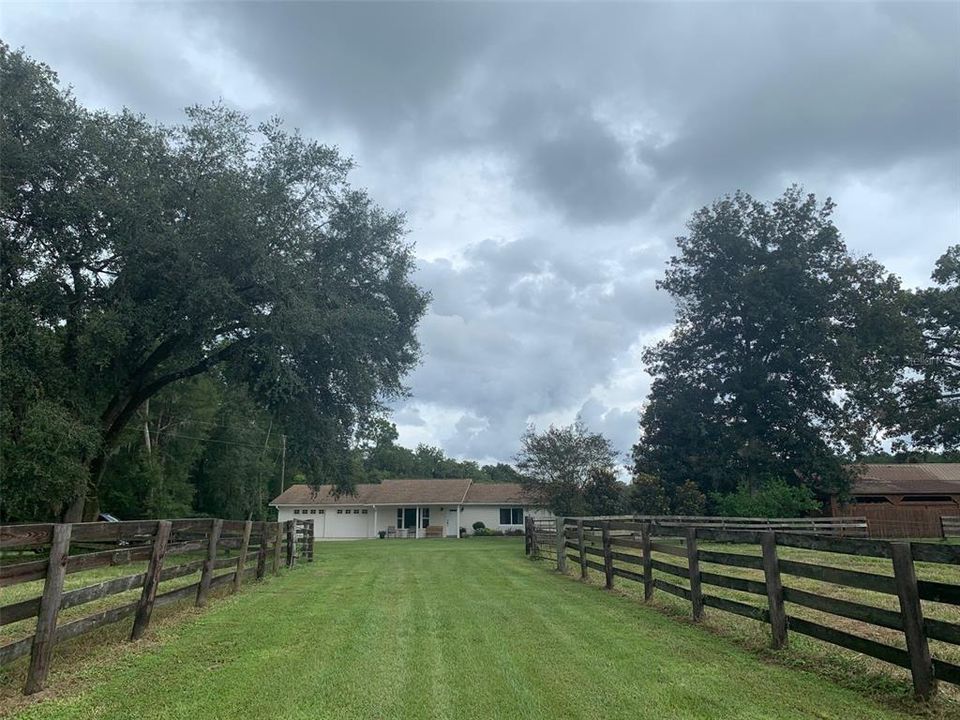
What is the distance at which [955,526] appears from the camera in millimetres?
27594

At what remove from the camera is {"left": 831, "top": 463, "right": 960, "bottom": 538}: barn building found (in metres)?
31.6

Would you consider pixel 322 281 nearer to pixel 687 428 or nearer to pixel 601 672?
pixel 601 672

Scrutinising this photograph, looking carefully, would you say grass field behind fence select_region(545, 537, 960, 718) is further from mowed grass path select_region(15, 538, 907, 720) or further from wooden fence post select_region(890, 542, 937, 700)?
mowed grass path select_region(15, 538, 907, 720)

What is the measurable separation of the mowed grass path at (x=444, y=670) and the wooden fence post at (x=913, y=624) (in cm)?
40

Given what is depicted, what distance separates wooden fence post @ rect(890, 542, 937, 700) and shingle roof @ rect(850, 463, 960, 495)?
117ft

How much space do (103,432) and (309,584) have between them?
12.1 metres

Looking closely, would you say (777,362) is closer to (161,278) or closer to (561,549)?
(561,549)

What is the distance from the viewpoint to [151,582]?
286 inches

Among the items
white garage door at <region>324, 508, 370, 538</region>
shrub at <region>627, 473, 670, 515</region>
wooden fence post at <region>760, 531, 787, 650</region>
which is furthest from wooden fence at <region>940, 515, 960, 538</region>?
white garage door at <region>324, 508, 370, 538</region>

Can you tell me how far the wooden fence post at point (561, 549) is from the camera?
50.0 feet

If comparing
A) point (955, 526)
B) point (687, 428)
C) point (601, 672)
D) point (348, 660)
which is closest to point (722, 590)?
point (601, 672)

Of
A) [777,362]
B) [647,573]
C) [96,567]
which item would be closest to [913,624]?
[647,573]

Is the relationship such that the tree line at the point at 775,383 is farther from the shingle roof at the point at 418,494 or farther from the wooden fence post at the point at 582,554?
the wooden fence post at the point at 582,554

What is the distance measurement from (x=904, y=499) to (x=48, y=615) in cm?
4603
